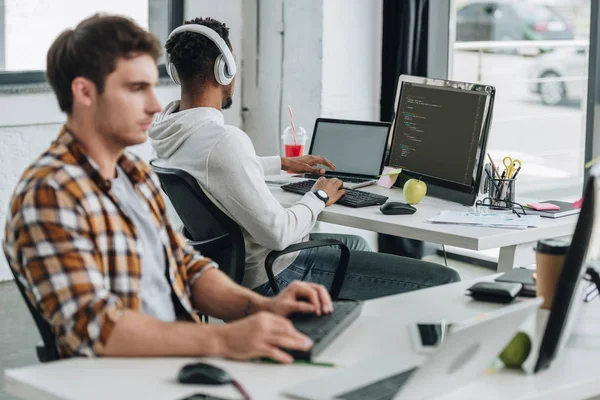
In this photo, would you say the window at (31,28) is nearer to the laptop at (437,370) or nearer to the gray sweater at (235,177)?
the gray sweater at (235,177)

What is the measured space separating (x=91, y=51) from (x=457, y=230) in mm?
1284

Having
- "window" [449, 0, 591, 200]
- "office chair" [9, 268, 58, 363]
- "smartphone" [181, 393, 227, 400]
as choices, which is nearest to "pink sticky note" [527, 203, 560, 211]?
"office chair" [9, 268, 58, 363]

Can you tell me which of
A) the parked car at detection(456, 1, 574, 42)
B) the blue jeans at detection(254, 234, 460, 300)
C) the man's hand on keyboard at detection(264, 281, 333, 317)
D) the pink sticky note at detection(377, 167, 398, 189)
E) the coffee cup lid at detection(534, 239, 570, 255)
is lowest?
the blue jeans at detection(254, 234, 460, 300)

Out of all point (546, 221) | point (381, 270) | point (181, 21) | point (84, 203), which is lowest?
point (381, 270)

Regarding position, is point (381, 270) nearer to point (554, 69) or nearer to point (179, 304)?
point (179, 304)

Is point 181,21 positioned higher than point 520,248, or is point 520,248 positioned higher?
point 181,21

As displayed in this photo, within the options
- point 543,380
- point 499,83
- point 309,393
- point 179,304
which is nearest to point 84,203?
point 179,304

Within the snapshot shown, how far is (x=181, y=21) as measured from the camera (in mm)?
4992

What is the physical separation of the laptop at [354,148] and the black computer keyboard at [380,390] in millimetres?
1878

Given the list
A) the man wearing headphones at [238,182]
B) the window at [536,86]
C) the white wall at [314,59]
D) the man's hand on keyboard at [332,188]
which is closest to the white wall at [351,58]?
the white wall at [314,59]

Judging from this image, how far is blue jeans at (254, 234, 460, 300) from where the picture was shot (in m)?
2.83

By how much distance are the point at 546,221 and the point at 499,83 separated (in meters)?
4.65

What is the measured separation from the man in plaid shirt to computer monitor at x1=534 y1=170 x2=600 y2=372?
39 centimetres

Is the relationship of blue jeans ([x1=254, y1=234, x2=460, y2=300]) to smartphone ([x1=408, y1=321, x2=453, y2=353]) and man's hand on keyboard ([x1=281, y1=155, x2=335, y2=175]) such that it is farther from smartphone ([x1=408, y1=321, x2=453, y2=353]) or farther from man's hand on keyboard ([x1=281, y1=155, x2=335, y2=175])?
smartphone ([x1=408, y1=321, x2=453, y2=353])
